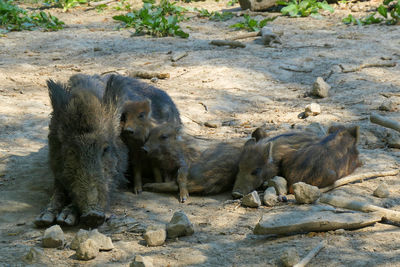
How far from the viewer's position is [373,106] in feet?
21.5

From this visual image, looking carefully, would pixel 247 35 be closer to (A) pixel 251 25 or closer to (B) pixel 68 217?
(A) pixel 251 25

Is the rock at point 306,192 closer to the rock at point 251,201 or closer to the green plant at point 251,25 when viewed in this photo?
the rock at point 251,201

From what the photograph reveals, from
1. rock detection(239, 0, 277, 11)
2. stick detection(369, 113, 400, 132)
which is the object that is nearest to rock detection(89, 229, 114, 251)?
stick detection(369, 113, 400, 132)

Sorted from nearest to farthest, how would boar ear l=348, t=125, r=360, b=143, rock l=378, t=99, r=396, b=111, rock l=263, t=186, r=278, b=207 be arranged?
1. rock l=263, t=186, r=278, b=207
2. boar ear l=348, t=125, r=360, b=143
3. rock l=378, t=99, r=396, b=111

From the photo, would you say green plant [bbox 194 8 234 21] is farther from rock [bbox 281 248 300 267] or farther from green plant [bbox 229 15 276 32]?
rock [bbox 281 248 300 267]

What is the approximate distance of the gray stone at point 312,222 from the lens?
3.33m

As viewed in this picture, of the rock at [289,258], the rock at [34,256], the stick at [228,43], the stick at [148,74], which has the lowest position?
the stick at [148,74]

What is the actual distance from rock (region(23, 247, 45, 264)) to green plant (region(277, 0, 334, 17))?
378 inches

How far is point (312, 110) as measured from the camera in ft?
21.1

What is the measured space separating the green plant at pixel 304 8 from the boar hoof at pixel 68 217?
29.1 feet

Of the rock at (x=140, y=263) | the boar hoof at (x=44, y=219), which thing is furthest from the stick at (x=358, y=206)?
the boar hoof at (x=44, y=219)

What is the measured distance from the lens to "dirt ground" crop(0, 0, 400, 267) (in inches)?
129

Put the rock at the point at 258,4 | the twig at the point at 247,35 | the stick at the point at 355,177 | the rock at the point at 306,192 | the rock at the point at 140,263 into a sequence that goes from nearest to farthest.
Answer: the rock at the point at 140,263
the rock at the point at 306,192
the stick at the point at 355,177
the twig at the point at 247,35
the rock at the point at 258,4

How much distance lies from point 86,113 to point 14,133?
8.14 ft
